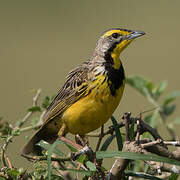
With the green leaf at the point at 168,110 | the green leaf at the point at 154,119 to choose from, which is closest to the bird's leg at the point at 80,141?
the green leaf at the point at 154,119

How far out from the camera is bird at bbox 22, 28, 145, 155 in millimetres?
4121

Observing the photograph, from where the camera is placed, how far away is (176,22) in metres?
18.9

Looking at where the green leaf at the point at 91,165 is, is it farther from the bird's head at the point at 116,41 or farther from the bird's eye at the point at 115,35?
the bird's eye at the point at 115,35

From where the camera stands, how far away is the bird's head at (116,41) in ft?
14.9

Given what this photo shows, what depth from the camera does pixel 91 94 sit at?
13.8ft

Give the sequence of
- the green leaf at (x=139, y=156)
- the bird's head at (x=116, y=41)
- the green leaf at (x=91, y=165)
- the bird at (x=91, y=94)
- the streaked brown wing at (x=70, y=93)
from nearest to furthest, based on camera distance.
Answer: the green leaf at (x=139, y=156) → the green leaf at (x=91, y=165) → the bird at (x=91, y=94) → the streaked brown wing at (x=70, y=93) → the bird's head at (x=116, y=41)

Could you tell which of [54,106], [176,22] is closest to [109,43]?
[54,106]

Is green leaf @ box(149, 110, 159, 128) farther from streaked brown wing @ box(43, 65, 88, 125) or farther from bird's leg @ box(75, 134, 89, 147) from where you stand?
streaked brown wing @ box(43, 65, 88, 125)

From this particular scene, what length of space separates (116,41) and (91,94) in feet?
2.13

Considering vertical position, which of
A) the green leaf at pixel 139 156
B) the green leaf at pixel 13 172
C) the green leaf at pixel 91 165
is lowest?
the green leaf at pixel 91 165

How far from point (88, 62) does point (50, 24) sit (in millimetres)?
16272

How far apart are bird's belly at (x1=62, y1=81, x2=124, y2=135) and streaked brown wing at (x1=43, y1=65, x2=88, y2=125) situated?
7cm

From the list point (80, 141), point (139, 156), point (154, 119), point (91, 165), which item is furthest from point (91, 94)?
point (139, 156)

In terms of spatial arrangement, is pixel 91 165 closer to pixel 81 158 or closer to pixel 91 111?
pixel 81 158
